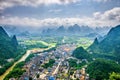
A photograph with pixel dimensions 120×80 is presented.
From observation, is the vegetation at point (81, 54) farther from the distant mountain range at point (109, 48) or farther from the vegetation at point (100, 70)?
the vegetation at point (100, 70)

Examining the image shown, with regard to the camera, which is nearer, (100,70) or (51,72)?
(100,70)

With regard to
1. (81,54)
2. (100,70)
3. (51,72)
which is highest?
(81,54)

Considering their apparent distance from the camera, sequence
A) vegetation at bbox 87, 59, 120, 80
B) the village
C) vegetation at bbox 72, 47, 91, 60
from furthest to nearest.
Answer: vegetation at bbox 72, 47, 91, 60
the village
vegetation at bbox 87, 59, 120, 80

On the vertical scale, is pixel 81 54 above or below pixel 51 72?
above

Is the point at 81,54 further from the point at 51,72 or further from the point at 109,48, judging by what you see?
the point at 51,72

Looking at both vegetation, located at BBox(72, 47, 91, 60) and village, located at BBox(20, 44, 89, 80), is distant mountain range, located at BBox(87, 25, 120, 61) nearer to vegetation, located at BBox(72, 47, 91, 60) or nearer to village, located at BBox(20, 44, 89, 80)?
vegetation, located at BBox(72, 47, 91, 60)

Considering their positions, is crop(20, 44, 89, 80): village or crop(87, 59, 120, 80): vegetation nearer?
crop(87, 59, 120, 80): vegetation

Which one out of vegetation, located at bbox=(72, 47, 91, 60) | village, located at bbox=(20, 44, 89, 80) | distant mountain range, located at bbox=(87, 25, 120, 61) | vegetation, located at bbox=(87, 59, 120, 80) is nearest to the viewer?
vegetation, located at bbox=(87, 59, 120, 80)

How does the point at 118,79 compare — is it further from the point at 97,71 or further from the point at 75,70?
the point at 75,70

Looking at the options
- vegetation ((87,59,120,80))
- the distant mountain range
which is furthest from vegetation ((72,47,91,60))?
vegetation ((87,59,120,80))

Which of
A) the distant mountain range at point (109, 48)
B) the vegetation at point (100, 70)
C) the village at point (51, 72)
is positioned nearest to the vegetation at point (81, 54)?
the village at point (51, 72)

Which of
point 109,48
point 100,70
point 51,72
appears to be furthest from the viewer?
point 109,48

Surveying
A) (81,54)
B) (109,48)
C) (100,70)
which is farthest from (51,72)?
(109,48)
